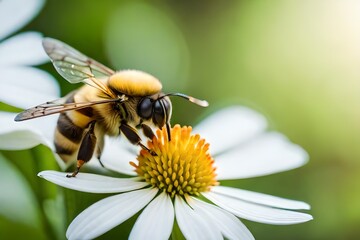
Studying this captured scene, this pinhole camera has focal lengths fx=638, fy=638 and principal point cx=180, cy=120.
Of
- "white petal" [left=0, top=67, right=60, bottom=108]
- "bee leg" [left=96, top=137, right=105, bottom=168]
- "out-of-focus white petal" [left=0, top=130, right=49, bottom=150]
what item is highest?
"bee leg" [left=96, top=137, right=105, bottom=168]

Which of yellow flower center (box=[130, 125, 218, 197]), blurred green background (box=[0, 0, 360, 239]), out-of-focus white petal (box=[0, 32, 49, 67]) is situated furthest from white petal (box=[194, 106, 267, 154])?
out-of-focus white petal (box=[0, 32, 49, 67])

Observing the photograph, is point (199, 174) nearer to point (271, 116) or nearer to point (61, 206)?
point (61, 206)

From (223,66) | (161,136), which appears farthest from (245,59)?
(161,136)

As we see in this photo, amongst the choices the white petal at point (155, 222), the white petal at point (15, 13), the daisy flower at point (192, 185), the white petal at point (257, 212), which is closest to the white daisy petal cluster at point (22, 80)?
the white petal at point (15, 13)

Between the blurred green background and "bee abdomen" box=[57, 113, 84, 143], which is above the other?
the blurred green background

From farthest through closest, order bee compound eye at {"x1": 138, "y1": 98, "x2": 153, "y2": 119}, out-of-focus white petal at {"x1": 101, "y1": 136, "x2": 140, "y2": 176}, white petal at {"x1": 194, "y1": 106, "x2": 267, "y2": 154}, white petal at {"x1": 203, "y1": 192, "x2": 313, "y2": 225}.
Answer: white petal at {"x1": 194, "y1": 106, "x2": 267, "y2": 154}, out-of-focus white petal at {"x1": 101, "y1": 136, "x2": 140, "y2": 176}, bee compound eye at {"x1": 138, "y1": 98, "x2": 153, "y2": 119}, white petal at {"x1": 203, "y1": 192, "x2": 313, "y2": 225}

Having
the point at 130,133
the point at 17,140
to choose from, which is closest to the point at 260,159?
the point at 130,133

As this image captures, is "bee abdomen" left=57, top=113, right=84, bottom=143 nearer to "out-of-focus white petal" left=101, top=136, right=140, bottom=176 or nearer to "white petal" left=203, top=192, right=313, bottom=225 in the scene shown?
"out-of-focus white petal" left=101, top=136, right=140, bottom=176

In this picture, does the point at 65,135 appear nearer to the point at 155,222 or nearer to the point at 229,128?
the point at 155,222
